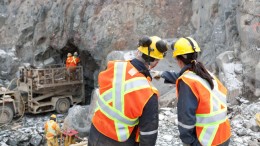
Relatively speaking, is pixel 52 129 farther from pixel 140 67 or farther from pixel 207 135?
pixel 207 135

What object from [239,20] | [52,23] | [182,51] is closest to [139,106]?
[182,51]

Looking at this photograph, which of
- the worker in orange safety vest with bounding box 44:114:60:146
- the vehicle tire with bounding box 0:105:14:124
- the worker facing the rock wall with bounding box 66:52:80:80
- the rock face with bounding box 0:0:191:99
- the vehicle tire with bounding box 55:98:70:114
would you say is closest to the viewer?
the worker in orange safety vest with bounding box 44:114:60:146

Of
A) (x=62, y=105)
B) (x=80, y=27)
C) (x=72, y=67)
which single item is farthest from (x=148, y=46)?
(x=80, y=27)

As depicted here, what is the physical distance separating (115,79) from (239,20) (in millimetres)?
6086

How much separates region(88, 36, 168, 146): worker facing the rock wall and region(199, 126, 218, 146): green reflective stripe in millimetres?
361

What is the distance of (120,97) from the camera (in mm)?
2486

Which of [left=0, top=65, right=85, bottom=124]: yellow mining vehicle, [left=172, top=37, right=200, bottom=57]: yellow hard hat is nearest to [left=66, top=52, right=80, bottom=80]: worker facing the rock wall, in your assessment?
[left=0, top=65, right=85, bottom=124]: yellow mining vehicle

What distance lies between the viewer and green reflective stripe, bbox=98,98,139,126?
8.23ft

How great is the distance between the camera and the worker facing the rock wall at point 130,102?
245cm

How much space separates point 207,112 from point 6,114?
9.42 metres

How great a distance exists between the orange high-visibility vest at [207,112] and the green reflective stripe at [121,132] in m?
0.56

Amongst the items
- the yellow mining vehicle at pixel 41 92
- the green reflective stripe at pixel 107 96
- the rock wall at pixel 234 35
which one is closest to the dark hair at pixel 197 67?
the green reflective stripe at pixel 107 96

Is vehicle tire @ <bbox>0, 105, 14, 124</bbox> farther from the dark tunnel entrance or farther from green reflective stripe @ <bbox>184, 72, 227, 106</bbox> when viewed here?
green reflective stripe @ <bbox>184, 72, 227, 106</bbox>

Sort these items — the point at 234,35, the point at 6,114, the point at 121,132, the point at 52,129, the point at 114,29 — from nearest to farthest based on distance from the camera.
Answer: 1. the point at 121,132
2. the point at 52,129
3. the point at 234,35
4. the point at 6,114
5. the point at 114,29
